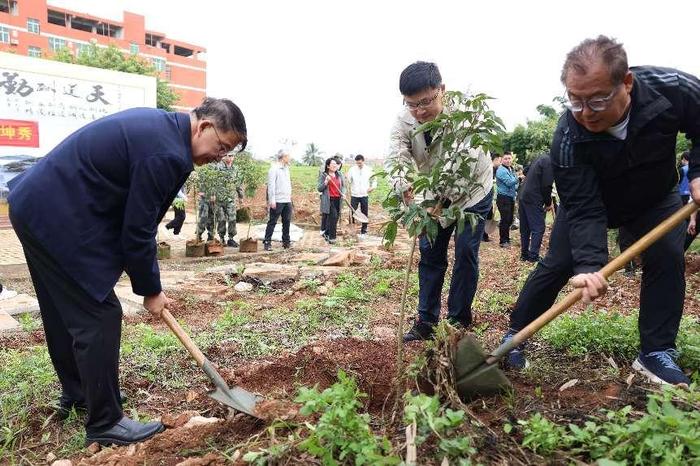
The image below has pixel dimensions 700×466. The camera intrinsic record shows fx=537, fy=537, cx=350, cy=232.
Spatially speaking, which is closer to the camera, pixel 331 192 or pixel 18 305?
pixel 18 305

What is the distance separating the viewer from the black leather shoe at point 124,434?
2533 mm

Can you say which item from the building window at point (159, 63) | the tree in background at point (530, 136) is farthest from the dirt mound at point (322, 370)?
the building window at point (159, 63)

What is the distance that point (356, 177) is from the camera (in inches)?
493

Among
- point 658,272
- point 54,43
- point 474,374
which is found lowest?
point 474,374

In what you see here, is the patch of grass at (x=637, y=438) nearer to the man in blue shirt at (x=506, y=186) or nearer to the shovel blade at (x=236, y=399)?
the shovel blade at (x=236, y=399)

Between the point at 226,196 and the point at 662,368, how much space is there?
8224 mm

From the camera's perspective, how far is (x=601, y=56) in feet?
7.16

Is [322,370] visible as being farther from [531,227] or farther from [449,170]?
[531,227]

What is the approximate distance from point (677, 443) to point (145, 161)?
2.26 metres

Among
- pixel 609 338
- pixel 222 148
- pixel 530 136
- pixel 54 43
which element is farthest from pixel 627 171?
pixel 54 43

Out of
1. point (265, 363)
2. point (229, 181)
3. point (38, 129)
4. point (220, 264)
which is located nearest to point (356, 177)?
point (229, 181)

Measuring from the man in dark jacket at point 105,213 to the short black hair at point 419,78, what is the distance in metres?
1.10

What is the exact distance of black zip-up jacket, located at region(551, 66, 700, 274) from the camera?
2.45m

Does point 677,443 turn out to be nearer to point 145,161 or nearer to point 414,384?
point 414,384
